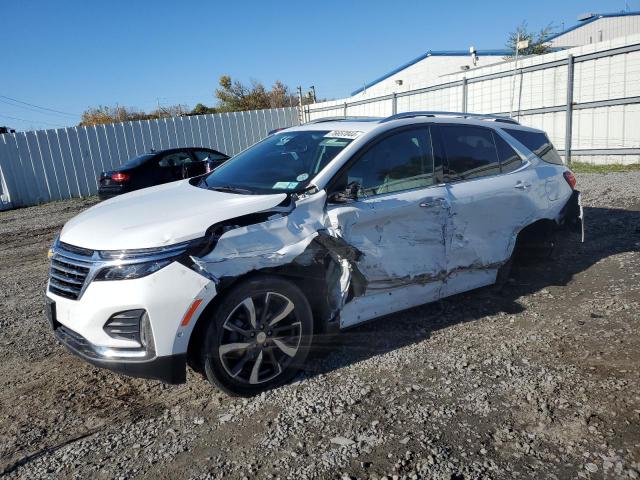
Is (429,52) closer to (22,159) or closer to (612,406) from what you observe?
(22,159)

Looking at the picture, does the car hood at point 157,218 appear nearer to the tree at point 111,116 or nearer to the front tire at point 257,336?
the front tire at point 257,336

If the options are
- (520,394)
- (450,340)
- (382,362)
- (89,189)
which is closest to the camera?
(520,394)

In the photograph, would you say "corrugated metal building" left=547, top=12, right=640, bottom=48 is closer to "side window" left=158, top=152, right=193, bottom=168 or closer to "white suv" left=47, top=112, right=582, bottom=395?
"side window" left=158, top=152, right=193, bottom=168

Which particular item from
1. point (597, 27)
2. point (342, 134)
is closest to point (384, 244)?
point (342, 134)

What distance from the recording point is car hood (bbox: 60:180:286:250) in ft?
10.1

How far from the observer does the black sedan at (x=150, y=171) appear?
1229 centimetres

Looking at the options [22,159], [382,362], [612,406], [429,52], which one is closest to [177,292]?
[382,362]

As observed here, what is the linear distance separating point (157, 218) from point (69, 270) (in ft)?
2.08

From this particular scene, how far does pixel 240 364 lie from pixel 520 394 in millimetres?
1786

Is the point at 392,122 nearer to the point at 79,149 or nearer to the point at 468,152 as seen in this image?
the point at 468,152

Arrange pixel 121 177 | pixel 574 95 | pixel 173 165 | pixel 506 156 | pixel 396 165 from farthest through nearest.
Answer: pixel 173 165
pixel 574 95
pixel 121 177
pixel 506 156
pixel 396 165

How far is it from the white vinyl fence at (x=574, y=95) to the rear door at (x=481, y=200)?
8746 millimetres

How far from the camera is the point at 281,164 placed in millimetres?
4160

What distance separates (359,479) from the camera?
256 centimetres
